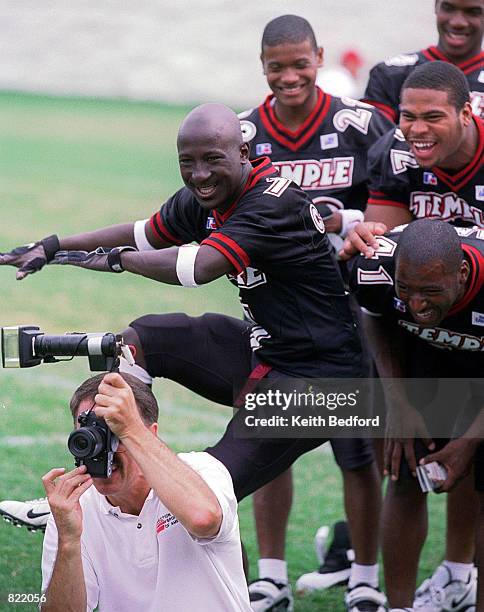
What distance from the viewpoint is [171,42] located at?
18578mm

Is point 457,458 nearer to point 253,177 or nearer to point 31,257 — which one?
point 253,177

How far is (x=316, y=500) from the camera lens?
548 cm

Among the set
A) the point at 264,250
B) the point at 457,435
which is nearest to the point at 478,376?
→ the point at 457,435

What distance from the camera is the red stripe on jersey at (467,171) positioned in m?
4.00

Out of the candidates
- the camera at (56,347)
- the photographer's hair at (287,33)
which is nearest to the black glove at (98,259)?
the camera at (56,347)

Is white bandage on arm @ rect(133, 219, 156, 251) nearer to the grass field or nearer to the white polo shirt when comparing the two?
the white polo shirt

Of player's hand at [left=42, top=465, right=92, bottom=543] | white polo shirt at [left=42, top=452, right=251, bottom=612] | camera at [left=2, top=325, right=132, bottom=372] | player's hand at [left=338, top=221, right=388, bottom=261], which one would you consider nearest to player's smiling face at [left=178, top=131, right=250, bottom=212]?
player's hand at [left=338, top=221, right=388, bottom=261]

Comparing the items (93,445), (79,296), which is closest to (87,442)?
(93,445)

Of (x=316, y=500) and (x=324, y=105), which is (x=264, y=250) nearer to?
(x=324, y=105)

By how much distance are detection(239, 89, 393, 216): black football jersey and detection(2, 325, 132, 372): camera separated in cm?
148

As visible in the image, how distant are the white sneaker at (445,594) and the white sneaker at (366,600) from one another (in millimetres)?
192

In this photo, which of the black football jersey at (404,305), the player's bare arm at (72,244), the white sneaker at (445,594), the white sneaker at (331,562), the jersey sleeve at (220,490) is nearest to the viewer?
the jersey sleeve at (220,490)

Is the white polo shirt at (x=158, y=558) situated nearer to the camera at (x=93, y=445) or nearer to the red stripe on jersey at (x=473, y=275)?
the camera at (x=93, y=445)

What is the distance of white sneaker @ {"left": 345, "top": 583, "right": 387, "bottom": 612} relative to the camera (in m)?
4.17
